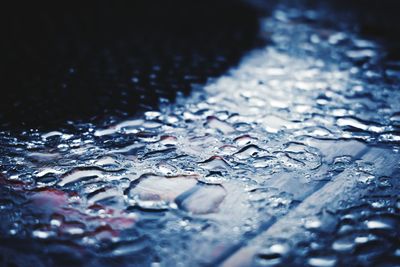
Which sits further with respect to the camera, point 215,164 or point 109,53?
point 109,53

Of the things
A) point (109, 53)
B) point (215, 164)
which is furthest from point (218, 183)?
point (109, 53)

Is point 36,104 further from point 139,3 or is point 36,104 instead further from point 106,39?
point 139,3

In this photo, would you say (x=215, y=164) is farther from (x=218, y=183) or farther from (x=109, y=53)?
(x=109, y=53)

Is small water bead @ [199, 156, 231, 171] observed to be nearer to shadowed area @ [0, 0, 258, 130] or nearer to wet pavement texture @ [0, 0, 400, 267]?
wet pavement texture @ [0, 0, 400, 267]

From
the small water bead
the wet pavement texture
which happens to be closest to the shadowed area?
the wet pavement texture

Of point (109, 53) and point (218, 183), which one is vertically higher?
point (109, 53)

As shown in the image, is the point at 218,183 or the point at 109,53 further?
the point at 109,53

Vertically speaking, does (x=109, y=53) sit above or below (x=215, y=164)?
above

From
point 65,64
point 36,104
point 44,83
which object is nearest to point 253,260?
point 36,104
